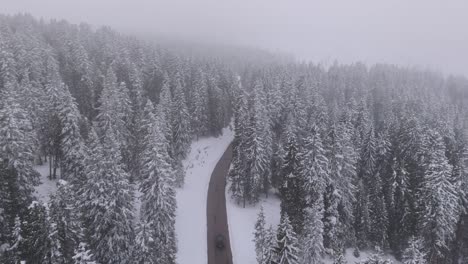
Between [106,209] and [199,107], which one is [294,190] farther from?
[199,107]

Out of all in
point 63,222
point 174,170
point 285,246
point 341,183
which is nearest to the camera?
point 63,222

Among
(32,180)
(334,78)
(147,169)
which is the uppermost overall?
(334,78)

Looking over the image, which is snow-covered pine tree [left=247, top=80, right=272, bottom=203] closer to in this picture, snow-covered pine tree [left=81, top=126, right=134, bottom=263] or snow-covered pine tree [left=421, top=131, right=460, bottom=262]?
snow-covered pine tree [left=81, top=126, right=134, bottom=263]

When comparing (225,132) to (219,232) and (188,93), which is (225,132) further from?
(219,232)

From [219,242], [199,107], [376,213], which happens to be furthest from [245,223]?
[199,107]

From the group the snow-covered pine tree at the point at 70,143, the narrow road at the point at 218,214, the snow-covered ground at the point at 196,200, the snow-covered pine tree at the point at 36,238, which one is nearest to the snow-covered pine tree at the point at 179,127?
the snow-covered ground at the point at 196,200

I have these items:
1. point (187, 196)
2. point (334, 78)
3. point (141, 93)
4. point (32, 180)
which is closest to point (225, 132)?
point (141, 93)

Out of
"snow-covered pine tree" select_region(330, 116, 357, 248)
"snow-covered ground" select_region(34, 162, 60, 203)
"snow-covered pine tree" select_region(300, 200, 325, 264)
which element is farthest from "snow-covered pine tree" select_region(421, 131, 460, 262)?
"snow-covered ground" select_region(34, 162, 60, 203)
